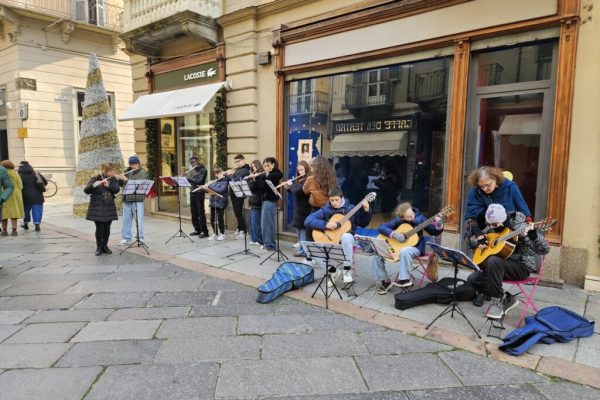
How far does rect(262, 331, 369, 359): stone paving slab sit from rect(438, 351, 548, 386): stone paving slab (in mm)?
762

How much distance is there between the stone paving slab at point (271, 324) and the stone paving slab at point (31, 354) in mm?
1638

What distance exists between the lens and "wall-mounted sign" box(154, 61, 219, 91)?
9.55m

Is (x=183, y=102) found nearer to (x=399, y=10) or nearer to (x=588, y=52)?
(x=399, y=10)

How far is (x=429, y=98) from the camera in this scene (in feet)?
22.0

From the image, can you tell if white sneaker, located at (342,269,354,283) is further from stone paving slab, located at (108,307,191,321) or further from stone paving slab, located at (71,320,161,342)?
stone paving slab, located at (71,320,161,342)

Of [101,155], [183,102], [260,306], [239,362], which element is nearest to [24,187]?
[101,155]

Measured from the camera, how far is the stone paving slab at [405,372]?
3.13m

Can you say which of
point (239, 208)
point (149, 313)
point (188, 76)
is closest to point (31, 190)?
point (188, 76)

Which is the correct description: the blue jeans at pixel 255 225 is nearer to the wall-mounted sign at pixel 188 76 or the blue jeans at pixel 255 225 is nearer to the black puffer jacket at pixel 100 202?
the black puffer jacket at pixel 100 202

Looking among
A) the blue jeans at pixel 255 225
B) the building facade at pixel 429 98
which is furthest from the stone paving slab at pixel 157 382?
the blue jeans at pixel 255 225

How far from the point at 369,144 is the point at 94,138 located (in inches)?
335

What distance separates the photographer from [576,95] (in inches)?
203

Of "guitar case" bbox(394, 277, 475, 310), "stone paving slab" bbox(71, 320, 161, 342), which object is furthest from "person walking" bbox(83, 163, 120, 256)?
"guitar case" bbox(394, 277, 475, 310)

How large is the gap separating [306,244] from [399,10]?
14.4ft
